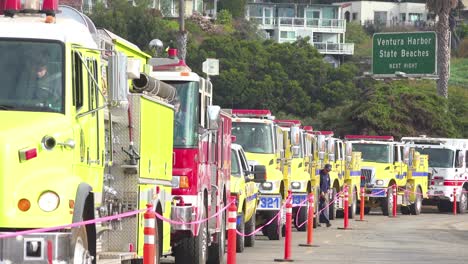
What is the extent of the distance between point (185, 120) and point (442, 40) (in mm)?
50298

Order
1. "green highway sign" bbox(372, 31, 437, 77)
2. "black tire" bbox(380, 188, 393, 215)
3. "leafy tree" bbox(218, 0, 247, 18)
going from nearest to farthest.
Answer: "black tire" bbox(380, 188, 393, 215) < "green highway sign" bbox(372, 31, 437, 77) < "leafy tree" bbox(218, 0, 247, 18)

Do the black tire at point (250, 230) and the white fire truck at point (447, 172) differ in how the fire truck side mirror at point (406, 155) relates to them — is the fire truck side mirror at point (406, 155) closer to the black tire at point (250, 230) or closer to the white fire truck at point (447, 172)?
the white fire truck at point (447, 172)

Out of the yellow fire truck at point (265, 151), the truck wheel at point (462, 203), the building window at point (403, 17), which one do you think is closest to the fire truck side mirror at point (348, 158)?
the truck wheel at point (462, 203)

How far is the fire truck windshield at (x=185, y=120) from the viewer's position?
19016mm

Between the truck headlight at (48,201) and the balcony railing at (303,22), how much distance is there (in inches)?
5409

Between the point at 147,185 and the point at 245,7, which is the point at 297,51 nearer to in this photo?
the point at 245,7

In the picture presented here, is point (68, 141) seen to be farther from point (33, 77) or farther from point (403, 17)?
point (403, 17)

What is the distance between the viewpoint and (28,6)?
13953mm

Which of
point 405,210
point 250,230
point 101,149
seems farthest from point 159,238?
point 405,210

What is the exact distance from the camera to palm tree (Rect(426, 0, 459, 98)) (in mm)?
66562

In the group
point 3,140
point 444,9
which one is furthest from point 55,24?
point 444,9

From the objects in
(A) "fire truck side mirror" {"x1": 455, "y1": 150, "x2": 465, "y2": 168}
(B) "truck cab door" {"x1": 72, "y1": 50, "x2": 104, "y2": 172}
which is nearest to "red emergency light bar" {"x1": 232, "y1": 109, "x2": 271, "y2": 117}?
(B) "truck cab door" {"x1": 72, "y1": 50, "x2": 104, "y2": 172}

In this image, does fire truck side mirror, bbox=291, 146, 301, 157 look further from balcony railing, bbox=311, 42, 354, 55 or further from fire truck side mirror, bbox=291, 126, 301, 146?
balcony railing, bbox=311, 42, 354, 55

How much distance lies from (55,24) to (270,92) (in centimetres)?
8281
